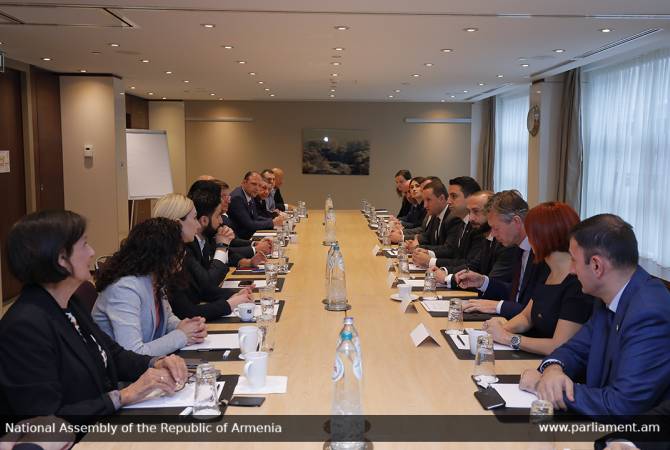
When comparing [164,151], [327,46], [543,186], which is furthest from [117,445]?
[164,151]

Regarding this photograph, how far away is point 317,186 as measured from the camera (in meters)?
14.8

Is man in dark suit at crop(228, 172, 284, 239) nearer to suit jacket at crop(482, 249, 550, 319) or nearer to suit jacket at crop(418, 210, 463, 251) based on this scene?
suit jacket at crop(418, 210, 463, 251)

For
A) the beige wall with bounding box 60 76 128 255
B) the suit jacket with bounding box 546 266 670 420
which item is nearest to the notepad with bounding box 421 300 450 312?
the suit jacket with bounding box 546 266 670 420

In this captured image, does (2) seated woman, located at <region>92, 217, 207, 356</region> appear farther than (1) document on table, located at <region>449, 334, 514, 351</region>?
No

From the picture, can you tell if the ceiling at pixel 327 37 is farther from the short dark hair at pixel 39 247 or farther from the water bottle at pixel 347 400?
the water bottle at pixel 347 400

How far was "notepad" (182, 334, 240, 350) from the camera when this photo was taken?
8.66 feet

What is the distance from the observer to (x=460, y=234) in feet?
18.0

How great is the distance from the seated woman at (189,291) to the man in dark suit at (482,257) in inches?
57.5

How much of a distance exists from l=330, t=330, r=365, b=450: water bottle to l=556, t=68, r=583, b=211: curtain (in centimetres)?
830

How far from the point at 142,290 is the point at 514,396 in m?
1.51

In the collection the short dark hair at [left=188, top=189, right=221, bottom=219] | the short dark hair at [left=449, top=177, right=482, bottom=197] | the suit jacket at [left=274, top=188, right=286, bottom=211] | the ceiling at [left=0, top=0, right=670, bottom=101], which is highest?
the ceiling at [left=0, top=0, right=670, bottom=101]

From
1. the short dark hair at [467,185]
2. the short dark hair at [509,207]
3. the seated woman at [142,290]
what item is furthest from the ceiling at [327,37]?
the seated woman at [142,290]

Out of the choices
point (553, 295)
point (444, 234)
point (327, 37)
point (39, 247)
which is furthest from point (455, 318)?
point (327, 37)

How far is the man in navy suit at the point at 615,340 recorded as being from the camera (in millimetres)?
1948
